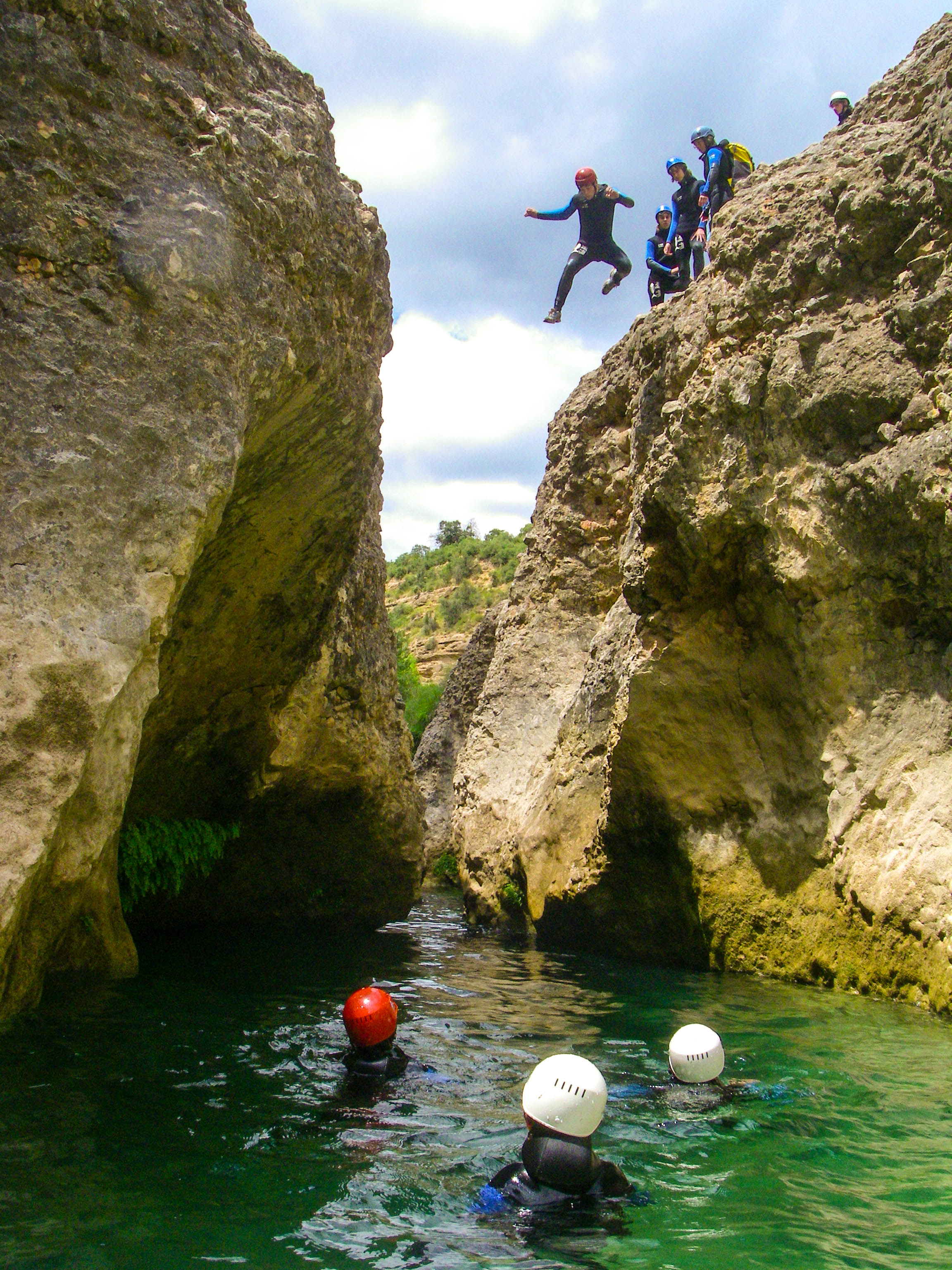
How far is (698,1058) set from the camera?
5676 millimetres

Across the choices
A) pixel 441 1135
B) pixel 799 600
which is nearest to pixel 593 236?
pixel 799 600

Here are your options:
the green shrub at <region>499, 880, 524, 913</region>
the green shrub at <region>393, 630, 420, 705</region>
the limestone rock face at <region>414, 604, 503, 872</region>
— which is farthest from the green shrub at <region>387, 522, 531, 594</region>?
the green shrub at <region>499, 880, 524, 913</region>

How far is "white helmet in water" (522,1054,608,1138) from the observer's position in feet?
13.6

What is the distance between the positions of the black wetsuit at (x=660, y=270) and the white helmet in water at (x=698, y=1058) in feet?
34.1

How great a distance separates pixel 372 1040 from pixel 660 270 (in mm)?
11046

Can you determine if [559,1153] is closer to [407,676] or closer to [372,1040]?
[372,1040]

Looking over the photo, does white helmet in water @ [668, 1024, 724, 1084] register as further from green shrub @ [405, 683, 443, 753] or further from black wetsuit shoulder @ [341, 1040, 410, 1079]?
green shrub @ [405, 683, 443, 753]

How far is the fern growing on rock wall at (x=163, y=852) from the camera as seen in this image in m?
10.2

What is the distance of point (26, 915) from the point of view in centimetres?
569

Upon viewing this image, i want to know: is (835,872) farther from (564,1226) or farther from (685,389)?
(564,1226)

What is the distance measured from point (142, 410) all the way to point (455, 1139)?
4496 millimetres

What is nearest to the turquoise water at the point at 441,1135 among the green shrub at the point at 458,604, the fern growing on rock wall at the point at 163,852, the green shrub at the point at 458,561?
the fern growing on rock wall at the point at 163,852

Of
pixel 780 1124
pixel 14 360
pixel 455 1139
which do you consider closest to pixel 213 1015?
pixel 455 1139

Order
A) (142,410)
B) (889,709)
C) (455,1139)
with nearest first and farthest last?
(455,1139)
(142,410)
(889,709)
